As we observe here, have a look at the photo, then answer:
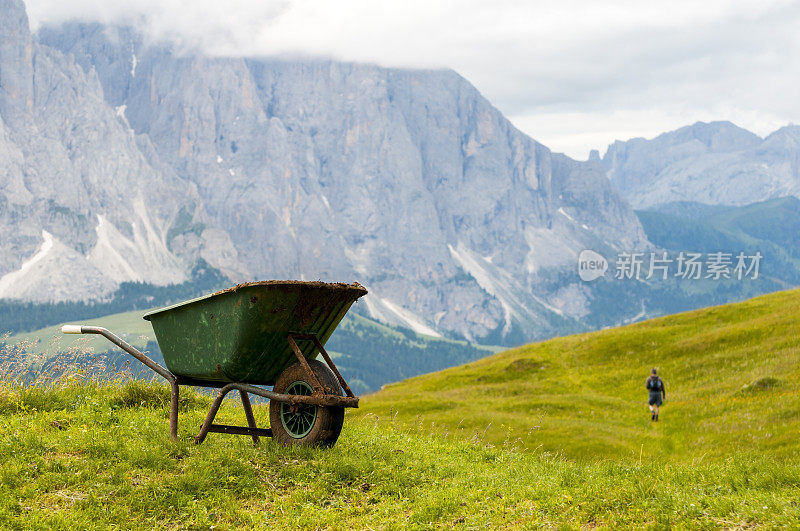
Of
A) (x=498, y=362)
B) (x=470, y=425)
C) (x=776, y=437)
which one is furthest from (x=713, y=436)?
(x=498, y=362)

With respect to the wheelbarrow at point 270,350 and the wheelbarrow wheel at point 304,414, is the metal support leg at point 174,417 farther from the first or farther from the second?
the wheelbarrow wheel at point 304,414

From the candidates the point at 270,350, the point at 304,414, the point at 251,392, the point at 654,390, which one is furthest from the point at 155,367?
the point at 654,390

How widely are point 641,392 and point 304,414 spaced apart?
3312 centimetres

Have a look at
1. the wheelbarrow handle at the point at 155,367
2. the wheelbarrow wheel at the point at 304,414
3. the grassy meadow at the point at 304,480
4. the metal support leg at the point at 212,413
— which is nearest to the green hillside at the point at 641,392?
the grassy meadow at the point at 304,480

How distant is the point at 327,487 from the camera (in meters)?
10.6

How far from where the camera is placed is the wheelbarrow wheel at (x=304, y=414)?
11539 millimetres

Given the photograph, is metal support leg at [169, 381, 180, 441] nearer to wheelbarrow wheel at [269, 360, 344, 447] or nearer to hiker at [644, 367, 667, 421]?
wheelbarrow wheel at [269, 360, 344, 447]

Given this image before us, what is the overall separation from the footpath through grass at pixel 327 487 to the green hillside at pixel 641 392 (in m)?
6.61

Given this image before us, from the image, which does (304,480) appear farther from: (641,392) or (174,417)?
(641,392)

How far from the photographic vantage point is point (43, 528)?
8.84m

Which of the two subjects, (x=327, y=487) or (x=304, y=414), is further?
(x=304, y=414)

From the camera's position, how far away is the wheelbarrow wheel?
1154 centimetres

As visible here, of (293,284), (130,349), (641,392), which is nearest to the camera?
(293,284)

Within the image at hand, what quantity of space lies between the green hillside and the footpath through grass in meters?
6.61
